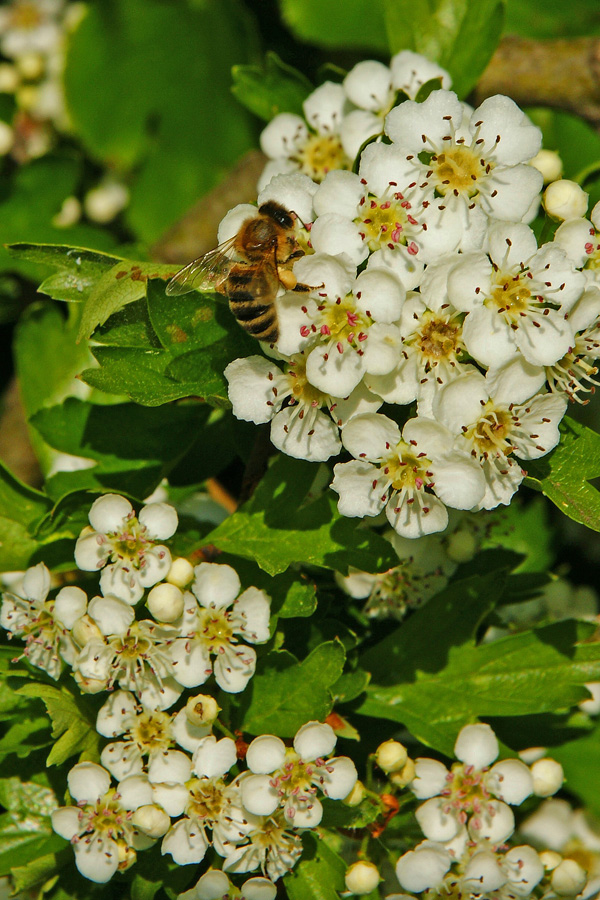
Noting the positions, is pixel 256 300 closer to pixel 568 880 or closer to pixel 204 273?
pixel 204 273

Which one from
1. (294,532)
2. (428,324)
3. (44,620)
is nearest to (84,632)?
(44,620)

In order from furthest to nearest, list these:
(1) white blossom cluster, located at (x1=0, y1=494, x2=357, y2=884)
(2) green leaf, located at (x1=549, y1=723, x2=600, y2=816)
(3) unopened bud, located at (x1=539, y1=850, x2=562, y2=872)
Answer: (2) green leaf, located at (x1=549, y1=723, x2=600, y2=816) < (3) unopened bud, located at (x1=539, y1=850, x2=562, y2=872) < (1) white blossom cluster, located at (x1=0, y1=494, x2=357, y2=884)

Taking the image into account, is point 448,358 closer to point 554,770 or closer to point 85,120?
point 554,770

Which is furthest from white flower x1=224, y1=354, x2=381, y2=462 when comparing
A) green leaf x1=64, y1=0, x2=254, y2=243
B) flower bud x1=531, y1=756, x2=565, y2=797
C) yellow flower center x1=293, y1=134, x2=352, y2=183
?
green leaf x1=64, y1=0, x2=254, y2=243

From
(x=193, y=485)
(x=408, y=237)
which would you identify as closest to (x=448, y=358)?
(x=408, y=237)

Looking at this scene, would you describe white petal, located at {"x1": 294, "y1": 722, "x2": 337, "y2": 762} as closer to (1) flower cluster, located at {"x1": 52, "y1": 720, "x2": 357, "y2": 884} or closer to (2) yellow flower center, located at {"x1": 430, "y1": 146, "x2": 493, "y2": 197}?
(1) flower cluster, located at {"x1": 52, "y1": 720, "x2": 357, "y2": 884}

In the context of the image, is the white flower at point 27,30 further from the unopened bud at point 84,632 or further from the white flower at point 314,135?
the unopened bud at point 84,632
